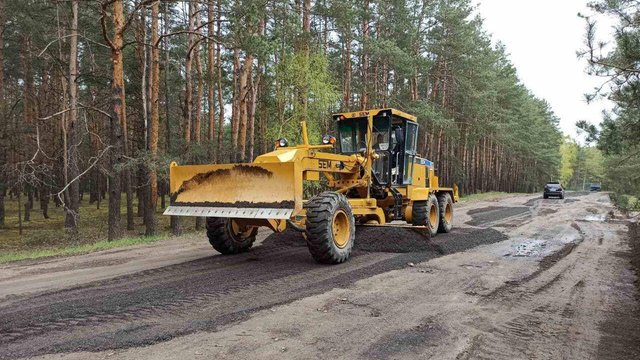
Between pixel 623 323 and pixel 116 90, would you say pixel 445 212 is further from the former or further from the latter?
pixel 116 90

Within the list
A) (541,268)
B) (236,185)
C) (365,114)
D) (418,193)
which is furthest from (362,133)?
(541,268)

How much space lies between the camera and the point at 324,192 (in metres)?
7.92

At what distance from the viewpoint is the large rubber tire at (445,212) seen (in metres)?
12.3

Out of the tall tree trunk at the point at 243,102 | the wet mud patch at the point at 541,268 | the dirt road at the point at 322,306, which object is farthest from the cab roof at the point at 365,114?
the tall tree trunk at the point at 243,102

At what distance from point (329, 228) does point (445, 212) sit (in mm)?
6492

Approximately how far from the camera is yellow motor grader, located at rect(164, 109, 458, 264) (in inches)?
282

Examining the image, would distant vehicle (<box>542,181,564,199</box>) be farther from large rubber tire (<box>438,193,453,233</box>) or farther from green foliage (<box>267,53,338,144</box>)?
large rubber tire (<box>438,193,453,233</box>)

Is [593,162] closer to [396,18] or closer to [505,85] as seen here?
[505,85]

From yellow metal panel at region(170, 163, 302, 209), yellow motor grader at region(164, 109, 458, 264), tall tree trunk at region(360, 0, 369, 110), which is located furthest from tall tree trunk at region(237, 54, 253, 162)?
yellow metal panel at region(170, 163, 302, 209)

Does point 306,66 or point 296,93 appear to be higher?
point 306,66

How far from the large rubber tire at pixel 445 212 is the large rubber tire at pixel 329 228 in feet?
16.9

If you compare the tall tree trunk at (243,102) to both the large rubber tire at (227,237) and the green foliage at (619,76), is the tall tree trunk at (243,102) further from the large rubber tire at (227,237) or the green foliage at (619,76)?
the green foliage at (619,76)

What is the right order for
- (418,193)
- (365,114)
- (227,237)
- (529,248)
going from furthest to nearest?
(418,193)
(529,248)
(365,114)
(227,237)

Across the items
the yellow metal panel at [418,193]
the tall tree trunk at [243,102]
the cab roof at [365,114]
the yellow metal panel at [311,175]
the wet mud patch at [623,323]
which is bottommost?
the wet mud patch at [623,323]
